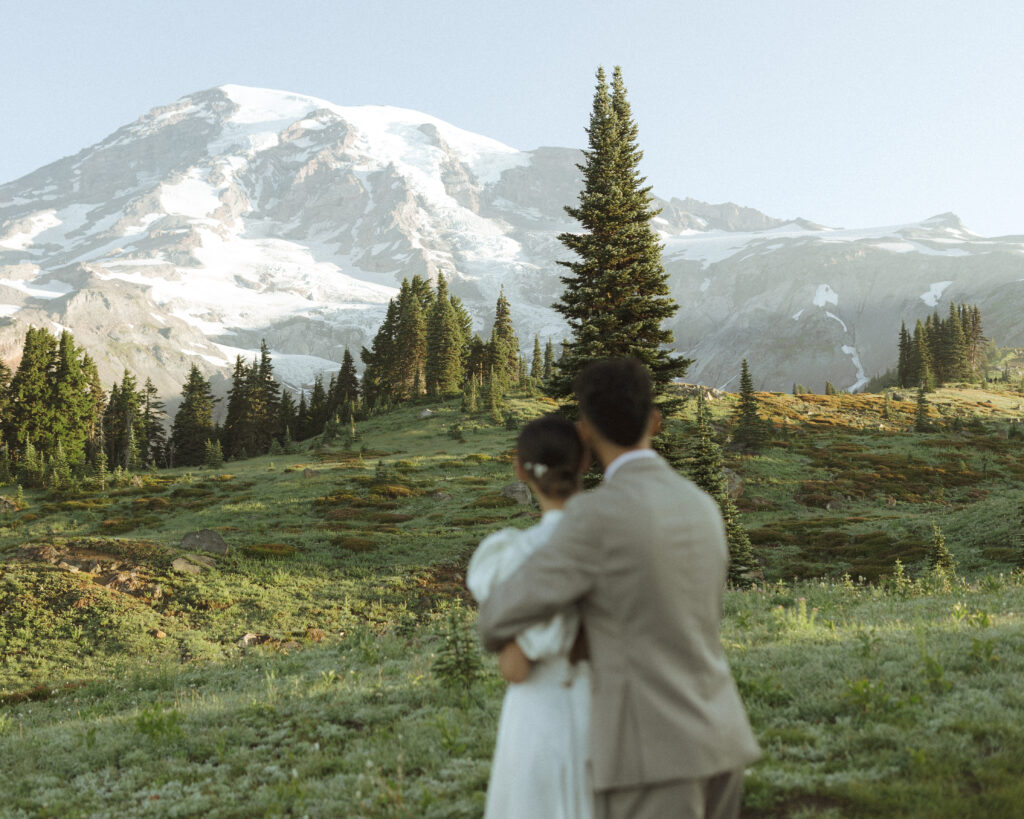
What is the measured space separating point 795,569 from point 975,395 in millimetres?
81426

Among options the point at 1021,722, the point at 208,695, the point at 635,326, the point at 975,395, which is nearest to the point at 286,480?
the point at 635,326

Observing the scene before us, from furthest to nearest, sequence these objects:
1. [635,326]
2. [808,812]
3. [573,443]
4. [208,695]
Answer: [635,326]
[208,695]
[808,812]
[573,443]

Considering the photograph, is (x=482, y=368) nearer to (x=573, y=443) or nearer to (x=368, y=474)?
(x=368, y=474)

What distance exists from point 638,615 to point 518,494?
3602 cm

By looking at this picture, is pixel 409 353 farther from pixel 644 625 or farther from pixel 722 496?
pixel 644 625

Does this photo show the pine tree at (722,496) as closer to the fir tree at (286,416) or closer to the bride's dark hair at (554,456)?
the bride's dark hair at (554,456)

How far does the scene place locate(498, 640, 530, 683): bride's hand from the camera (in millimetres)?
2770

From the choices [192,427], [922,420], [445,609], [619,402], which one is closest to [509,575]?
[619,402]

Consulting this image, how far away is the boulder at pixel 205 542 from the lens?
24891 mm

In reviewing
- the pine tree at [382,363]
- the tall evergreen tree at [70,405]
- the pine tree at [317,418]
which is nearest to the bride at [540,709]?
the tall evergreen tree at [70,405]

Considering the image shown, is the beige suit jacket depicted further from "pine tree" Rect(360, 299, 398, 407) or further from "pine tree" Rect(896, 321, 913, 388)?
"pine tree" Rect(896, 321, 913, 388)

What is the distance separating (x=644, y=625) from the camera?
261cm

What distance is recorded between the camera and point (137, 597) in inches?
766

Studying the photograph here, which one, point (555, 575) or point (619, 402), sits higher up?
point (619, 402)
